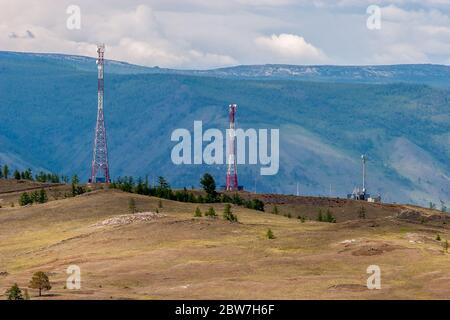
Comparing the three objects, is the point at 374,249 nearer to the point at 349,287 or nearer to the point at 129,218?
the point at 349,287

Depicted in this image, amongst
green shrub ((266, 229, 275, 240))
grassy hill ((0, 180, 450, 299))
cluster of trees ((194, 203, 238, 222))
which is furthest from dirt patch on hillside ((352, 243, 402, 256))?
cluster of trees ((194, 203, 238, 222))

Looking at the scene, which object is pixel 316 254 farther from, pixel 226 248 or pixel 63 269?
pixel 63 269

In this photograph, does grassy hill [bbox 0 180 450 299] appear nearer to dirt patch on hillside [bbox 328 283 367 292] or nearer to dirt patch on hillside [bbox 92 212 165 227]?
dirt patch on hillside [bbox 328 283 367 292]

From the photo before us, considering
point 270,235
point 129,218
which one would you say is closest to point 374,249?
point 270,235

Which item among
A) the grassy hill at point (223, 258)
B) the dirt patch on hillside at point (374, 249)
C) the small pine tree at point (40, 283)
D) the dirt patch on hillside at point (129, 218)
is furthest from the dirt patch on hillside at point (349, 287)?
the dirt patch on hillside at point (129, 218)

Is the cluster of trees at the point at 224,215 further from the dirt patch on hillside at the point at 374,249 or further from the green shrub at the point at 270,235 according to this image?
the dirt patch on hillside at the point at 374,249
